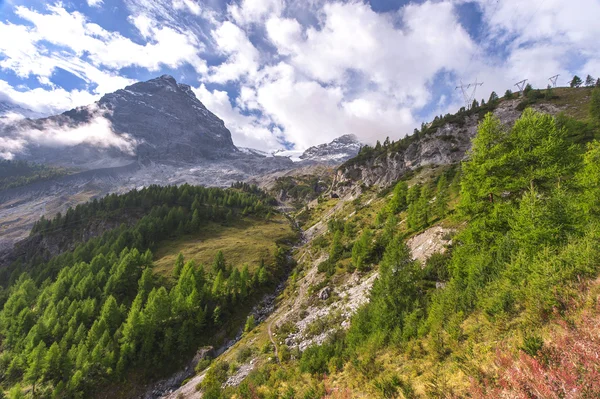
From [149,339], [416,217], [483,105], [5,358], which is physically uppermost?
[483,105]

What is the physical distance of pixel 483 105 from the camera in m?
112

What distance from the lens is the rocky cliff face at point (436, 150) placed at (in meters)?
99.0

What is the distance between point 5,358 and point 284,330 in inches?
2416

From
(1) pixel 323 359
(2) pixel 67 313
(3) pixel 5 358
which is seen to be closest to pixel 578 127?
(1) pixel 323 359

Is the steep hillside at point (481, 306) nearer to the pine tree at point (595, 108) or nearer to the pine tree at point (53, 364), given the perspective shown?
the pine tree at point (53, 364)

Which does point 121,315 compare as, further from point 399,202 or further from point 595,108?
point 595,108

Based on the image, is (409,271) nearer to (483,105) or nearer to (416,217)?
(416,217)

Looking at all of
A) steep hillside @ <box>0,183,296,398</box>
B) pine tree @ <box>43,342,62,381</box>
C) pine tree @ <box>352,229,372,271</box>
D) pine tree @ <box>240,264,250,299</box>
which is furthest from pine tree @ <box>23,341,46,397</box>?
pine tree @ <box>352,229,372,271</box>

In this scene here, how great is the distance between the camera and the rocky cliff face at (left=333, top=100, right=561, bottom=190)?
325 feet

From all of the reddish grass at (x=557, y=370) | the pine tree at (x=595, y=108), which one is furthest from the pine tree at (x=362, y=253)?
the pine tree at (x=595, y=108)

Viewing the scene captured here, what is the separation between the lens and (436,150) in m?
108

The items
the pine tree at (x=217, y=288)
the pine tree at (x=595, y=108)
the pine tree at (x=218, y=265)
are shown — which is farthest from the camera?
the pine tree at (x=218, y=265)

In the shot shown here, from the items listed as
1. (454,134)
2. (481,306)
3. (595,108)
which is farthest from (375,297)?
(454,134)

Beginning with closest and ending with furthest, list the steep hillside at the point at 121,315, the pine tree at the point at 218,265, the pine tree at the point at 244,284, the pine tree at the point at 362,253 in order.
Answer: the steep hillside at the point at 121,315, the pine tree at the point at 362,253, the pine tree at the point at 244,284, the pine tree at the point at 218,265
